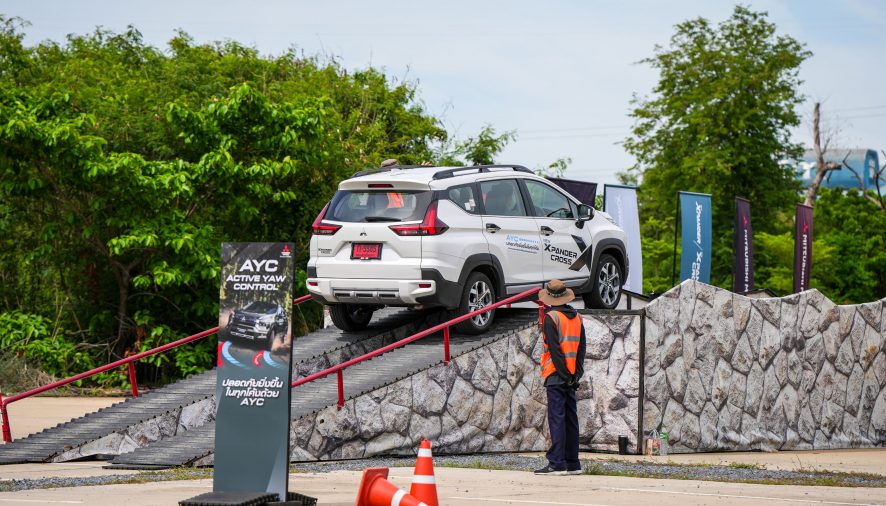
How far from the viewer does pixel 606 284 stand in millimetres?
16688

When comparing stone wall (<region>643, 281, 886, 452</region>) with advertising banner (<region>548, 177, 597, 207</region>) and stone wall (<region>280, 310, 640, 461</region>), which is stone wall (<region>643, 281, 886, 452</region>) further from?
advertising banner (<region>548, 177, 597, 207</region>)

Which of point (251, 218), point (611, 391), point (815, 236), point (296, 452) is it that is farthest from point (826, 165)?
point (296, 452)

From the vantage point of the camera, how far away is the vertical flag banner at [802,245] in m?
24.6

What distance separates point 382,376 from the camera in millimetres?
A: 14008

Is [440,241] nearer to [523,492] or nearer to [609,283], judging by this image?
[609,283]

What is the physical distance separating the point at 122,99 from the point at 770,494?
1587 cm

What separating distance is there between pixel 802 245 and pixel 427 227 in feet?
43.4

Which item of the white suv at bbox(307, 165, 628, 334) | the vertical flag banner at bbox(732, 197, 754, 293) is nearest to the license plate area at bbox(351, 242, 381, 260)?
the white suv at bbox(307, 165, 628, 334)

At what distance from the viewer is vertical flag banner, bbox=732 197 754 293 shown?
22.9 m

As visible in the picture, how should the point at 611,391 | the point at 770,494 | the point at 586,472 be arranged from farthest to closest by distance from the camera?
the point at 611,391 < the point at 586,472 < the point at 770,494

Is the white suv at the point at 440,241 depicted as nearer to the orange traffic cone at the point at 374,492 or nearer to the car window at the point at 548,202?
the car window at the point at 548,202

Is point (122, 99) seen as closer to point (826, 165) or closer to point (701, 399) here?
point (701, 399)

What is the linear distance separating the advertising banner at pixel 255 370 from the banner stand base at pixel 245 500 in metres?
0.09

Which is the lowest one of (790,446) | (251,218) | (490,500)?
(790,446)
